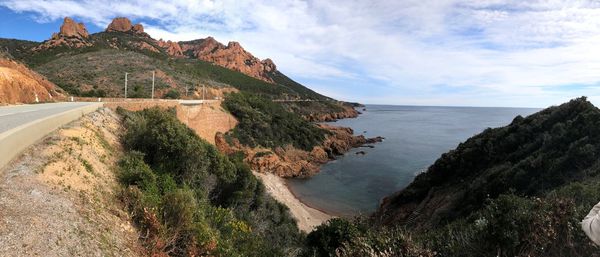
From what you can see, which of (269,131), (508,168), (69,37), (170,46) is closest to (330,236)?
(508,168)

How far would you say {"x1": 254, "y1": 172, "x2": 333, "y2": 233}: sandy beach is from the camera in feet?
84.3

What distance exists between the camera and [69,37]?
298ft

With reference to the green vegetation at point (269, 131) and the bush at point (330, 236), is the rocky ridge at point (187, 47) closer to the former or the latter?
the green vegetation at point (269, 131)

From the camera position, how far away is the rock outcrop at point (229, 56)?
156000 millimetres

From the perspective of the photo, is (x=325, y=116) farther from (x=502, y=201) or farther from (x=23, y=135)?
(x=23, y=135)

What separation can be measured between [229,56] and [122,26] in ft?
139

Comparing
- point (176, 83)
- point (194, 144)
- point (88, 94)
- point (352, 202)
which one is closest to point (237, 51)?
point (176, 83)

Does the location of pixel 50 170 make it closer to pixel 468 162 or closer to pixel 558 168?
pixel 558 168

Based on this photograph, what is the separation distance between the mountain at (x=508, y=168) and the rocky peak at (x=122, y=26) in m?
131

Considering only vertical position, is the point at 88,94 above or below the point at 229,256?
above

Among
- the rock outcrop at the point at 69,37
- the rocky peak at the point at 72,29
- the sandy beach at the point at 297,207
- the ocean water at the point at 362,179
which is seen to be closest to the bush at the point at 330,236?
the sandy beach at the point at 297,207

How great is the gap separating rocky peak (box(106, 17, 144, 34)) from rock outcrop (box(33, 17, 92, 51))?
101 feet

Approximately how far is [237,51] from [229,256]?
16673 cm

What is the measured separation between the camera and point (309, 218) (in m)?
27.1
